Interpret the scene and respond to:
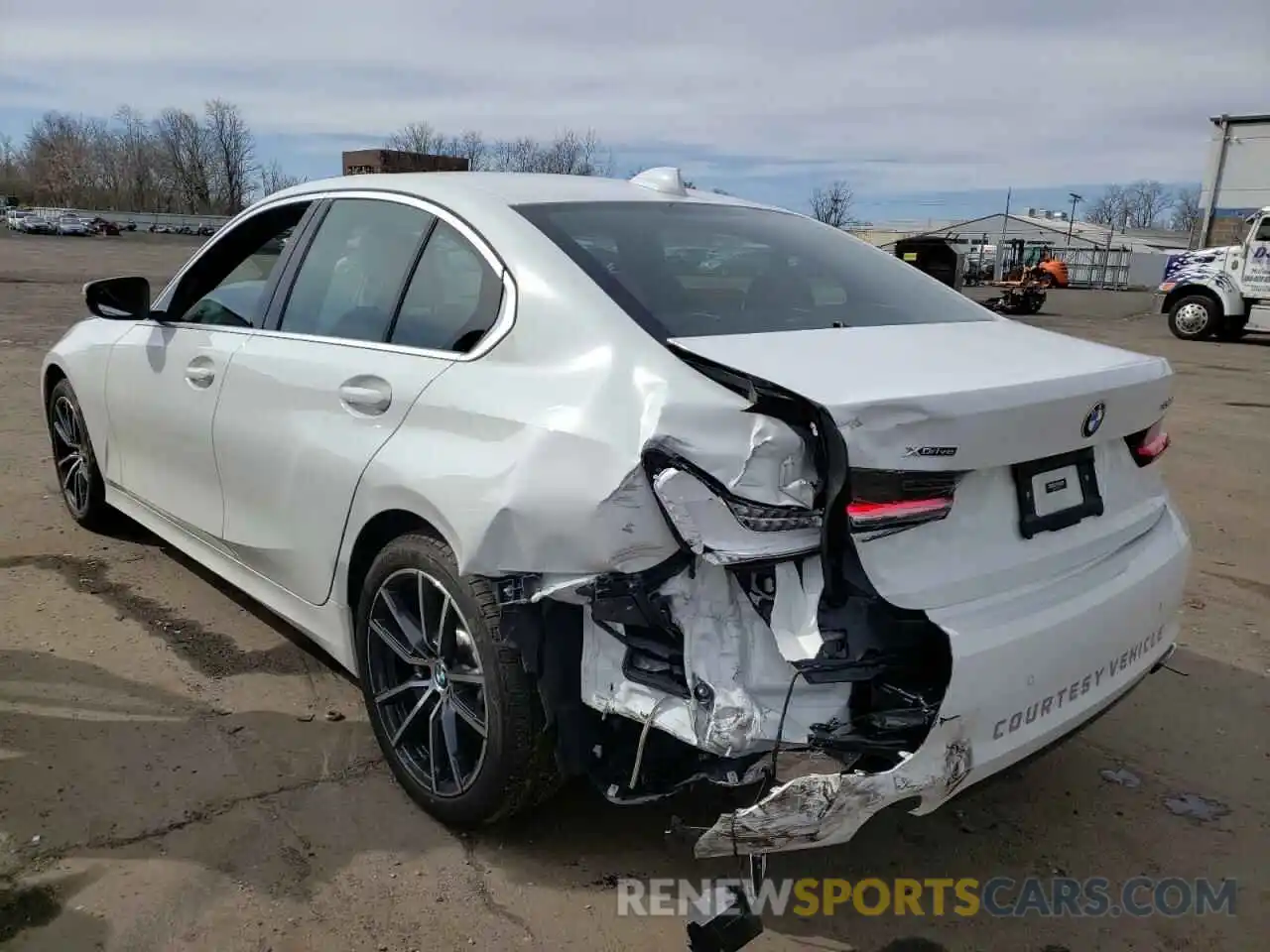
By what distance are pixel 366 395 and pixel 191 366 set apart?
1.23 meters

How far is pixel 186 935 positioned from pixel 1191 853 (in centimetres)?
262

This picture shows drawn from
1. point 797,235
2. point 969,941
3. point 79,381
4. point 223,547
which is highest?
point 797,235

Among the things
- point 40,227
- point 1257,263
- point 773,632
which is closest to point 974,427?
point 773,632

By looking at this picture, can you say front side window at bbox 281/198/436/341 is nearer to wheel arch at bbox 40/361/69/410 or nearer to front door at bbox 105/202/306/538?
front door at bbox 105/202/306/538

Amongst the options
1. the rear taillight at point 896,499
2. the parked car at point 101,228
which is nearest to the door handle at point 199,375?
the rear taillight at point 896,499

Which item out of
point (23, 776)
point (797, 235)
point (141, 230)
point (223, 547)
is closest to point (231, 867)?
point (23, 776)

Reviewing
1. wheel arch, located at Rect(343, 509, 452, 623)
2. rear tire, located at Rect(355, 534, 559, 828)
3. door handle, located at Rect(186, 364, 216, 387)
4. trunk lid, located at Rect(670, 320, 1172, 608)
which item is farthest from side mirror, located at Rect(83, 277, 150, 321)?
trunk lid, located at Rect(670, 320, 1172, 608)

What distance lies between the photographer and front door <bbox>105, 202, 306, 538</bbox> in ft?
11.4

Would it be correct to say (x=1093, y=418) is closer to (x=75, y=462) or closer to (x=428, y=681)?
(x=428, y=681)

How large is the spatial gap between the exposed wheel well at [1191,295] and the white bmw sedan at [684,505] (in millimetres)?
18310

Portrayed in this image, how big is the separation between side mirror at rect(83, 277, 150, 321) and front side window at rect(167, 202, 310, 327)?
0.62 feet

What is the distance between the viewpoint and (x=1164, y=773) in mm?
3119

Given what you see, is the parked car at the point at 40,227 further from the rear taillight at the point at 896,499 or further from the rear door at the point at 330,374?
the rear taillight at the point at 896,499

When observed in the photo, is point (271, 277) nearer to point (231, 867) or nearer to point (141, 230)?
point (231, 867)
